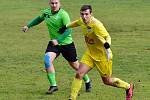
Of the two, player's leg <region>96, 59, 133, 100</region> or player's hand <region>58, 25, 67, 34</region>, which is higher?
player's hand <region>58, 25, 67, 34</region>

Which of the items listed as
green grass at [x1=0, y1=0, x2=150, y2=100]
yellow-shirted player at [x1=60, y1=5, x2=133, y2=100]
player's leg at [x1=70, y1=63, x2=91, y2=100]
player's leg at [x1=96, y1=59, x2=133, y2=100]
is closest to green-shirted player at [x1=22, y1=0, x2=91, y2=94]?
green grass at [x1=0, y1=0, x2=150, y2=100]

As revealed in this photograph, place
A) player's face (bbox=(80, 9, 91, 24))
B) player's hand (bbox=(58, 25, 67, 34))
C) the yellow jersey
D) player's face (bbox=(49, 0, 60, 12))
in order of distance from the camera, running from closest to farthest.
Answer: player's face (bbox=(80, 9, 91, 24)), the yellow jersey, player's face (bbox=(49, 0, 60, 12)), player's hand (bbox=(58, 25, 67, 34))

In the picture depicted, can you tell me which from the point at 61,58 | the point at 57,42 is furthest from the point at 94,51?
the point at 61,58

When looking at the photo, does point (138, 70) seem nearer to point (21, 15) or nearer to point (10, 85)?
point (10, 85)

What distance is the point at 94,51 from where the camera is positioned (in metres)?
10.9

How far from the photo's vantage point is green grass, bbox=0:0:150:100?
12.2 m

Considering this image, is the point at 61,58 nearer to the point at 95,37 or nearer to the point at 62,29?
the point at 62,29

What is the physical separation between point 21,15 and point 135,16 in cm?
633

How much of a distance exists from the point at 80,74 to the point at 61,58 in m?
6.60

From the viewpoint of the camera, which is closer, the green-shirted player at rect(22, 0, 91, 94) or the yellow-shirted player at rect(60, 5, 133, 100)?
the yellow-shirted player at rect(60, 5, 133, 100)

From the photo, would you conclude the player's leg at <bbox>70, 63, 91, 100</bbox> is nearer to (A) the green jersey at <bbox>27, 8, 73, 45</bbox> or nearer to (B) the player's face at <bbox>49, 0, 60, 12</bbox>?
(A) the green jersey at <bbox>27, 8, 73, 45</bbox>

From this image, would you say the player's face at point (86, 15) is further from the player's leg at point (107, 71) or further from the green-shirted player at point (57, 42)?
the green-shirted player at point (57, 42)

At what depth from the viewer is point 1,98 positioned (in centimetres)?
1145

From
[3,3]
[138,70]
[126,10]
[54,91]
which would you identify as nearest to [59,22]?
[54,91]
